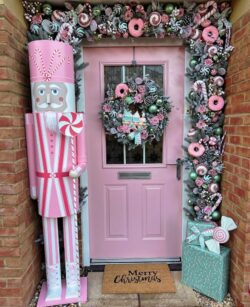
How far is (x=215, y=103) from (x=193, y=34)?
23.6 inches

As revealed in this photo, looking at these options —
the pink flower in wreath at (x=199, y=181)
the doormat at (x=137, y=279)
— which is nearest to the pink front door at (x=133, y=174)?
the doormat at (x=137, y=279)

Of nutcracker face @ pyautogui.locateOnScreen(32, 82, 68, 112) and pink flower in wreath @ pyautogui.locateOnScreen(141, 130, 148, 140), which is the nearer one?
nutcracker face @ pyautogui.locateOnScreen(32, 82, 68, 112)

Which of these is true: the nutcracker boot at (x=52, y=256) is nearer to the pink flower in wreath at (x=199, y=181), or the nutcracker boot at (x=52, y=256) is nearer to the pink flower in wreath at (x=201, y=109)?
the pink flower in wreath at (x=199, y=181)

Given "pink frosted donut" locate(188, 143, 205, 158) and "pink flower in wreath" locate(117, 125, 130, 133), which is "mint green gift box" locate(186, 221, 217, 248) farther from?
"pink flower in wreath" locate(117, 125, 130, 133)

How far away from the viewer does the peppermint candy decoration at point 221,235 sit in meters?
1.97

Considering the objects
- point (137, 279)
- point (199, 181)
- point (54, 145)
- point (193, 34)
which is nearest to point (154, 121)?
point (199, 181)

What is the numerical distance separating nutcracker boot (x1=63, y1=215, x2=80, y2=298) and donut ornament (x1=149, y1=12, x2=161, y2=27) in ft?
5.52

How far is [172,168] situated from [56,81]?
1.31 m

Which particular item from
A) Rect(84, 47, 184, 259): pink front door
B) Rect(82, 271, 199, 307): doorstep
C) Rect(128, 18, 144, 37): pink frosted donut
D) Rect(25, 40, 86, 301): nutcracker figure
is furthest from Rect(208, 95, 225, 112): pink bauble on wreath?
Rect(82, 271, 199, 307): doorstep

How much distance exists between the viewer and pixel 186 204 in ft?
7.76

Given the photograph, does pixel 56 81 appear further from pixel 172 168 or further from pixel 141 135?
pixel 172 168

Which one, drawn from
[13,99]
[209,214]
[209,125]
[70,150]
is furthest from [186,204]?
[13,99]

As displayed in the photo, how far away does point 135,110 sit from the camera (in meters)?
2.22

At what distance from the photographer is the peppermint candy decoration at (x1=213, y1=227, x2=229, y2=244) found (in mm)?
1973
